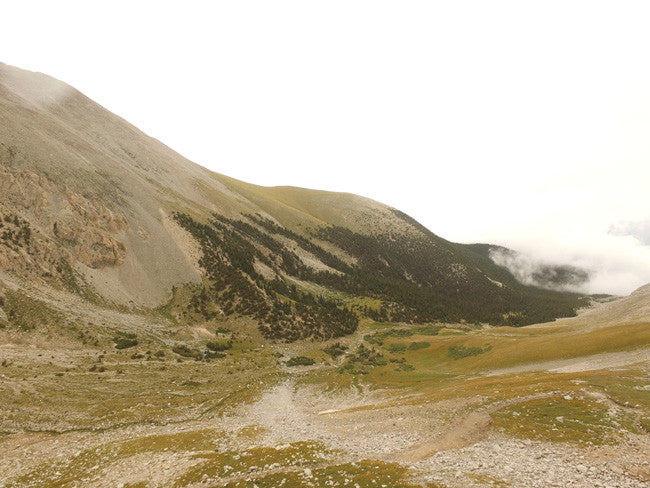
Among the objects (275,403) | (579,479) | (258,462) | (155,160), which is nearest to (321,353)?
(275,403)

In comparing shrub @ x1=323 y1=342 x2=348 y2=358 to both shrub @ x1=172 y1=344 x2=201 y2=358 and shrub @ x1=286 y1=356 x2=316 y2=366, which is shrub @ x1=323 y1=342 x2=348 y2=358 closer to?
shrub @ x1=286 y1=356 x2=316 y2=366

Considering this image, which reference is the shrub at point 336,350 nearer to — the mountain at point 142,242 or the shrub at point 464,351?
the mountain at point 142,242

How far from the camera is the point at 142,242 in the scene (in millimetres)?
83688

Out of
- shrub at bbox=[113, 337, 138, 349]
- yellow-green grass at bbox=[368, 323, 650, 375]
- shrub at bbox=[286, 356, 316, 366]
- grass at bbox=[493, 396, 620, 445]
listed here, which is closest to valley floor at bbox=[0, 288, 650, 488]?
grass at bbox=[493, 396, 620, 445]

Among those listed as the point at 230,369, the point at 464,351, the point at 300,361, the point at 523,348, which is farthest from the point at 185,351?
the point at 523,348

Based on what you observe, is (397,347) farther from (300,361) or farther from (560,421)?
(560,421)

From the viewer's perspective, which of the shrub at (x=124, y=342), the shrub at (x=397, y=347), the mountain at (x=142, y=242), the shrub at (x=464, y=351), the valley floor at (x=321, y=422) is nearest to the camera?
the valley floor at (x=321, y=422)

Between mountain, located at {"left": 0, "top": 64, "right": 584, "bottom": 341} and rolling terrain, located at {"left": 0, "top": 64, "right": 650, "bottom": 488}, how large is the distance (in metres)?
0.55

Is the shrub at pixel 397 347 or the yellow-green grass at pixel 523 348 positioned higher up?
the yellow-green grass at pixel 523 348

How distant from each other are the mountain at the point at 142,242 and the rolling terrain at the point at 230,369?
551mm

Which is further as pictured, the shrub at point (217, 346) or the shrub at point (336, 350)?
the shrub at point (336, 350)

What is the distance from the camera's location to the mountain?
6650 cm

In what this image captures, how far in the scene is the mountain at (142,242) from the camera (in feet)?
218

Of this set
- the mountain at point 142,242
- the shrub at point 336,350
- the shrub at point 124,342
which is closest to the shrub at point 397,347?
the shrub at point 336,350
